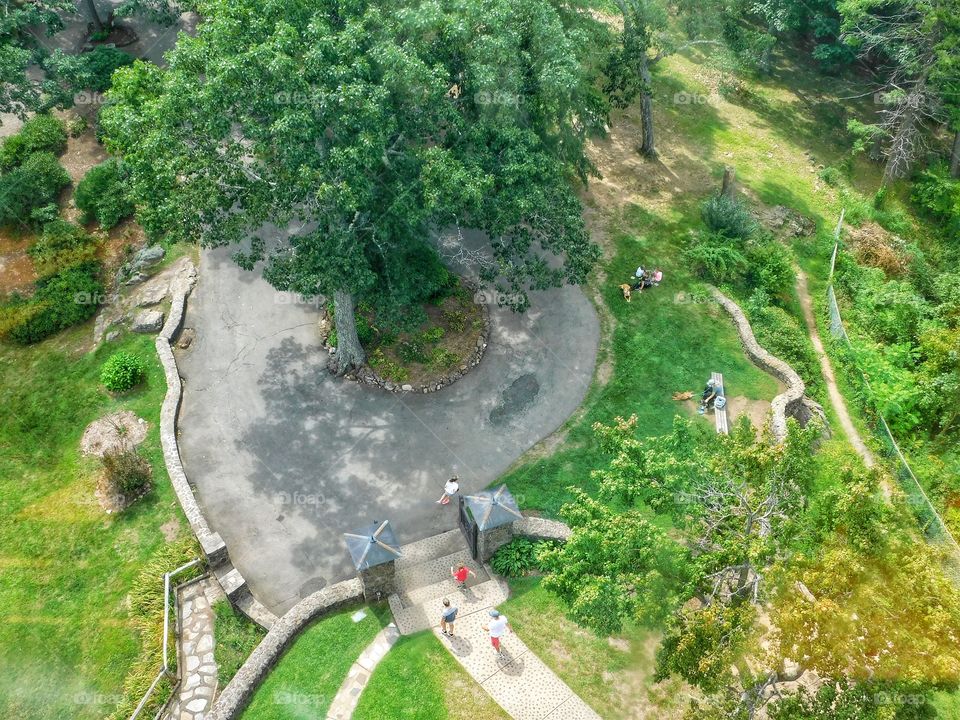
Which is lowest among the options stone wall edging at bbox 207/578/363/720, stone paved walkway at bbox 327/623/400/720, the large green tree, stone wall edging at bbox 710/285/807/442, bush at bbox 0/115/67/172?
stone paved walkway at bbox 327/623/400/720

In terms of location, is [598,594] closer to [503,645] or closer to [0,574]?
[503,645]

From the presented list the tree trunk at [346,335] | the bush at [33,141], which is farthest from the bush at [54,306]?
the tree trunk at [346,335]

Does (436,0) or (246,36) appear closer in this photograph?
(246,36)

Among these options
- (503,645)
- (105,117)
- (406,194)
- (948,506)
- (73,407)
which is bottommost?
(948,506)

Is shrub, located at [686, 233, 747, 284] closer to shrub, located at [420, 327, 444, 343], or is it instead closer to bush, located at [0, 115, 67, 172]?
shrub, located at [420, 327, 444, 343]

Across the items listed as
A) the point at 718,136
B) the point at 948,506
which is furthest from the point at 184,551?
the point at 718,136

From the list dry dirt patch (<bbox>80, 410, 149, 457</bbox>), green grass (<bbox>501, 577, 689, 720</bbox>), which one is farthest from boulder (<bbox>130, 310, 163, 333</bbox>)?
green grass (<bbox>501, 577, 689, 720</bbox>)

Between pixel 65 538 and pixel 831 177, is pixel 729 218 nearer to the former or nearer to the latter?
pixel 831 177
